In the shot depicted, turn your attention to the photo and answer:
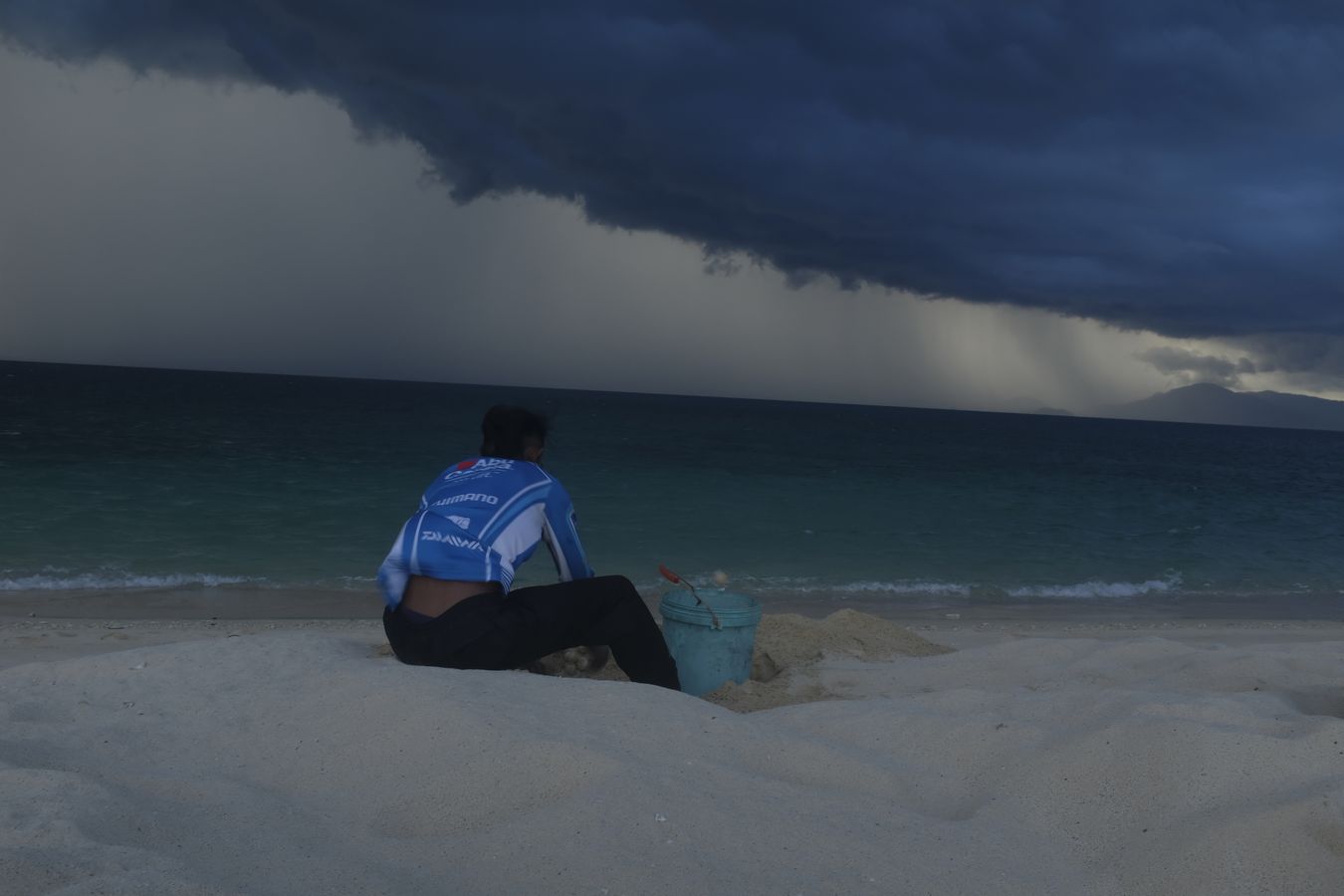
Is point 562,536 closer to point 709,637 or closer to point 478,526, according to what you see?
point 478,526

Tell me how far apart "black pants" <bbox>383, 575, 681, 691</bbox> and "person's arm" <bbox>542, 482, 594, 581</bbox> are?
18 centimetres

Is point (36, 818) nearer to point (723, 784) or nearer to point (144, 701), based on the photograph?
point (144, 701)

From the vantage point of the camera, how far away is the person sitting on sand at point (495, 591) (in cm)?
406

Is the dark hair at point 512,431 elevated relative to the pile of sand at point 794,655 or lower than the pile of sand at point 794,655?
elevated

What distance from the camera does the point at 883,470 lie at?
102 ft

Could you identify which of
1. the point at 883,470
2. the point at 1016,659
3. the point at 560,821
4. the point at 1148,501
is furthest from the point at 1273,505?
the point at 560,821

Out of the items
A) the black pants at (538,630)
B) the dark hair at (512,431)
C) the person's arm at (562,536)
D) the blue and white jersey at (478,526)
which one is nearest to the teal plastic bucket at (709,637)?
the black pants at (538,630)

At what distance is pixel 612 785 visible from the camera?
288 centimetres

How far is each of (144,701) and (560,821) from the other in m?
2.07

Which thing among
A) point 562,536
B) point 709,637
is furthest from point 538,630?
point 709,637

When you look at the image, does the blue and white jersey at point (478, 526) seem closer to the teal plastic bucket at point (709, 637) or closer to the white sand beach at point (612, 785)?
the white sand beach at point (612, 785)

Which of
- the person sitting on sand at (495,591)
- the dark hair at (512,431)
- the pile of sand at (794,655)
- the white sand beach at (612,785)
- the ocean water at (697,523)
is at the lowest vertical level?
the ocean water at (697,523)

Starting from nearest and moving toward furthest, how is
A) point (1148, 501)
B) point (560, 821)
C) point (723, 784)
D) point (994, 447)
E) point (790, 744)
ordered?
point (560, 821) → point (723, 784) → point (790, 744) → point (1148, 501) → point (994, 447)

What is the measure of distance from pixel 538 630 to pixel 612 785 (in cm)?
132
